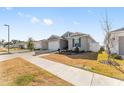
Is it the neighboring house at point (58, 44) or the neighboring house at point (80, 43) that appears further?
the neighboring house at point (58, 44)

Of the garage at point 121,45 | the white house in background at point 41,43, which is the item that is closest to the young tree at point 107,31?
the garage at point 121,45

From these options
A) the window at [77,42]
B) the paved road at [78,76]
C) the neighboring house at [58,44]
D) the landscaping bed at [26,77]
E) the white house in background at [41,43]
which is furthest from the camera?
the window at [77,42]

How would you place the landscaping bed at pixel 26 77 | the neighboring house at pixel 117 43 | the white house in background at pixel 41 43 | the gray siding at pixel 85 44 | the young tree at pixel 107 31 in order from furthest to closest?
the gray siding at pixel 85 44 < the white house in background at pixel 41 43 < the neighboring house at pixel 117 43 < the young tree at pixel 107 31 < the landscaping bed at pixel 26 77

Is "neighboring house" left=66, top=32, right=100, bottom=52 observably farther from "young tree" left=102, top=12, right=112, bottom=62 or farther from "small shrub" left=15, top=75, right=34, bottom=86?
"small shrub" left=15, top=75, right=34, bottom=86

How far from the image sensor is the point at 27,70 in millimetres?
5441

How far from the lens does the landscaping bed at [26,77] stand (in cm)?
472

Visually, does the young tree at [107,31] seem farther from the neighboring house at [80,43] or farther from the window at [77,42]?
the window at [77,42]

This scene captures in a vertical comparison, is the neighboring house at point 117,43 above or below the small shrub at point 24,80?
above

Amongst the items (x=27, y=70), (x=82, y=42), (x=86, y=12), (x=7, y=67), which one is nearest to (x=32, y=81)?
(x=27, y=70)

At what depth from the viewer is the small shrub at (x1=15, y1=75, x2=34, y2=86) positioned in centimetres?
475

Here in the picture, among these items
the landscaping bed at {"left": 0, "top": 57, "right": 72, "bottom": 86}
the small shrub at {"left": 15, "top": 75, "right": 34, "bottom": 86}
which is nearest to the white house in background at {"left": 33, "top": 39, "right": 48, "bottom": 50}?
the landscaping bed at {"left": 0, "top": 57, "right": 72, "bottom": 86}

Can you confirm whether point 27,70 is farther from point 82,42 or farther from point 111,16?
point 82,42

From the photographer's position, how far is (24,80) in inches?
192
